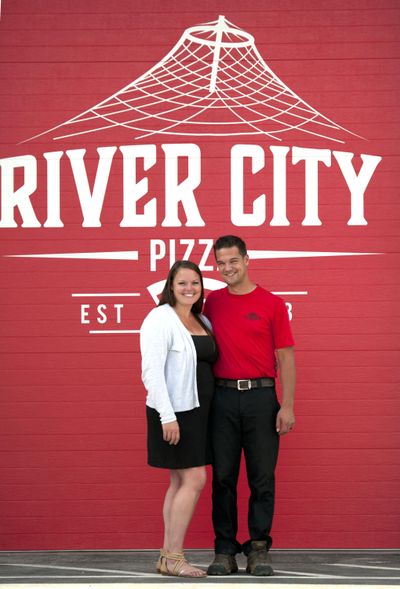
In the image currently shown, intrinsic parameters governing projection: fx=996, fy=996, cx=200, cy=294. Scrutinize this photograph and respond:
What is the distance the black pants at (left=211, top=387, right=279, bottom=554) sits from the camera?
17.8 feet

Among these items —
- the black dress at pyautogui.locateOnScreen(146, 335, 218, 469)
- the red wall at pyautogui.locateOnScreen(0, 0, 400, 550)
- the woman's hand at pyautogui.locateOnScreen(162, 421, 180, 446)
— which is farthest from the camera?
the red wall at pyautogui.locateOnScreen(0, 0, 400, 550)

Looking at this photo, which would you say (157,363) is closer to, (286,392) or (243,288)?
(243,288)

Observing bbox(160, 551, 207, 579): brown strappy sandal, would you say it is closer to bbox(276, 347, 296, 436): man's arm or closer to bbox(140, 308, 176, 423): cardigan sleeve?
bbox(140, 308, 176, 423): cardigan sleeve

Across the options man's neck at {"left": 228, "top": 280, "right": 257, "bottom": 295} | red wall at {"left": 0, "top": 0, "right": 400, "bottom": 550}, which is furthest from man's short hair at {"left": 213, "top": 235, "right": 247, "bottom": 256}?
red wall at {"left": 0, "top": 0, "right": 400, "bottom": 550}

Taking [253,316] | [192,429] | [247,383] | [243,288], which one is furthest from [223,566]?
[243,288]

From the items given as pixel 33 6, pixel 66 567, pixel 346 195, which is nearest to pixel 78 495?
pixel 66 567

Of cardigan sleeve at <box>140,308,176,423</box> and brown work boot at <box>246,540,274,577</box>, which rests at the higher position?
cardigan sleeve at <box>140,308,176,423</box>

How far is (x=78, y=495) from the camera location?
645 centimetres

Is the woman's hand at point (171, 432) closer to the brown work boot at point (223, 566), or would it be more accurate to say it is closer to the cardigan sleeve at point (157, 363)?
the cardigan sleeve at point (157, 363)

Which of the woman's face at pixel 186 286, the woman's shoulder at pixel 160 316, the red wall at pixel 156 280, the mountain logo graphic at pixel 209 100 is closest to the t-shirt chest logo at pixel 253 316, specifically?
the woman's face at pixel 186 286

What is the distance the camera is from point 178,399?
209 inches

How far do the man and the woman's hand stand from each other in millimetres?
329

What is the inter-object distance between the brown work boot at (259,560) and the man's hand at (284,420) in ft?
2.05

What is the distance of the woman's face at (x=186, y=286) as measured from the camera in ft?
Result: 17.6
